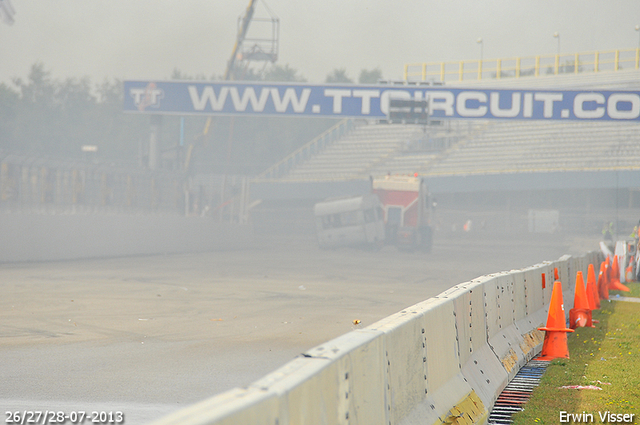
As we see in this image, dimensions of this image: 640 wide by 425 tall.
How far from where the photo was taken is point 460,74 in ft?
200

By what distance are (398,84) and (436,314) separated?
31501mm

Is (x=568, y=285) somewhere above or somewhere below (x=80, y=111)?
below

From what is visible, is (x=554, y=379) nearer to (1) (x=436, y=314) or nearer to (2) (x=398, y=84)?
(1) (x=436, y=314)

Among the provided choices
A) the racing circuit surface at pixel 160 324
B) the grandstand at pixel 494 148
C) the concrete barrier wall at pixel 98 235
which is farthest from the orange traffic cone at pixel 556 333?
the grandstand at pixel 494 148

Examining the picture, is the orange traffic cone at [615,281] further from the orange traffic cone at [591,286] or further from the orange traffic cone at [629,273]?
the orange traffic cone at [591,286]

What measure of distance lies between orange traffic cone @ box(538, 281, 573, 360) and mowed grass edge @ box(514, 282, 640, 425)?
0.11 m

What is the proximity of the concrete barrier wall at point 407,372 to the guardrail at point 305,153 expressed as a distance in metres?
54.9

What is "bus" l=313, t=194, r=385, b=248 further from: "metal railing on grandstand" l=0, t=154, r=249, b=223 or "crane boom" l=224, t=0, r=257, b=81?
"crane boom" l=224, t=0, r=257, b=81

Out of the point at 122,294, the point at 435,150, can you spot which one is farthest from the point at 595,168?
the point at 122,294

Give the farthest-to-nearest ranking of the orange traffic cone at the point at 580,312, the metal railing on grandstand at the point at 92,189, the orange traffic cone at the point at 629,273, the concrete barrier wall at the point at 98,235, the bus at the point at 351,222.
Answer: the bus at the point at 351,222, the orange traffic cone at the point at 629,273, the metal railing on grandstand at the point at 92,189, the concrete barrier wall at the point at 98,235, the orange traffic cone at the point at 580,312

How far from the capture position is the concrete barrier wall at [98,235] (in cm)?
2242

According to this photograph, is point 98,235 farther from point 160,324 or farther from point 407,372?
point 407,372

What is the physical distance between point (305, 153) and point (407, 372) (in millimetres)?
61454

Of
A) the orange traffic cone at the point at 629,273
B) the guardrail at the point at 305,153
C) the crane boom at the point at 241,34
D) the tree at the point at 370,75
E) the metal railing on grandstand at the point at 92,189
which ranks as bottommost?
the orange traffic cone at the point at 629,273
